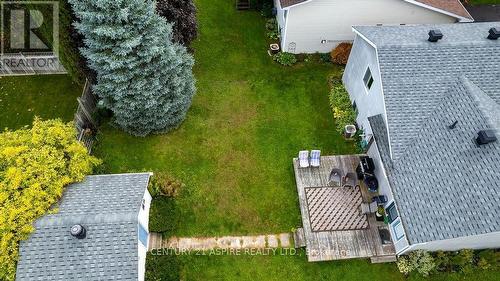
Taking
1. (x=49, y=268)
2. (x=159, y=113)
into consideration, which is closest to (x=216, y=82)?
(x=159, y=113)

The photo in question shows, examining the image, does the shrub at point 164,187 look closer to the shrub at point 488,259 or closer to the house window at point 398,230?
the house window at point 398,230

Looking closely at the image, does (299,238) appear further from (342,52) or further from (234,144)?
(342,52)

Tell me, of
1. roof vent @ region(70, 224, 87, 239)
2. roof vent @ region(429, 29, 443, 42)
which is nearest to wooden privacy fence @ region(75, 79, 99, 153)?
roof vent @ region(70, 224, 87, 239)

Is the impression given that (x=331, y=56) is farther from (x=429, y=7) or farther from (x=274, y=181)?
(x=274, y=181)

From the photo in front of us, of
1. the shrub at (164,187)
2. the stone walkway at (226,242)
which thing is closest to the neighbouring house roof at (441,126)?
the stone walkway at (226,242)

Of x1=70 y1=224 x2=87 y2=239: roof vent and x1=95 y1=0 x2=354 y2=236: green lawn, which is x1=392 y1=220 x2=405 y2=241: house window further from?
x1=70 y1=224 x2=87 y2=239: roof vent
